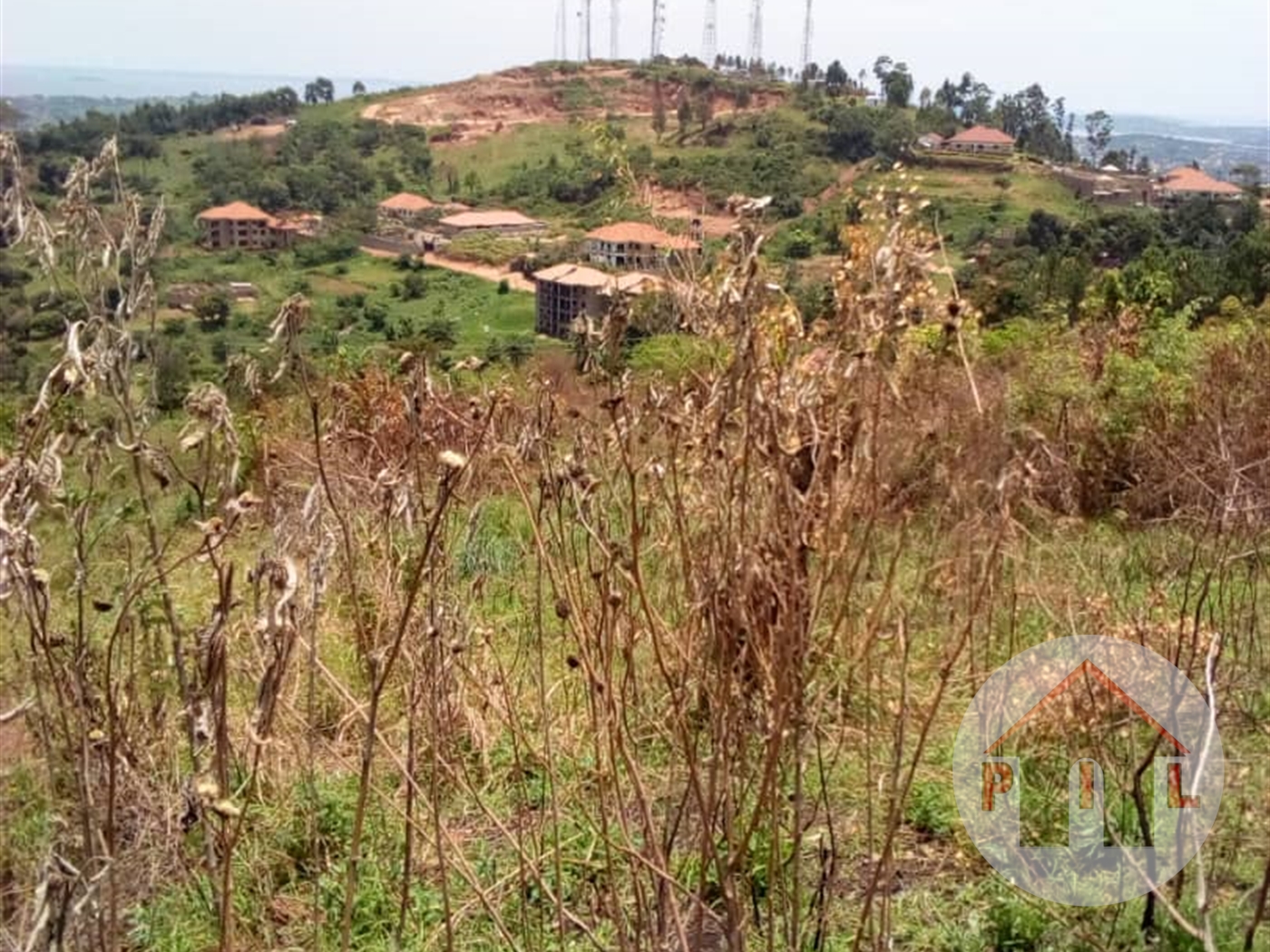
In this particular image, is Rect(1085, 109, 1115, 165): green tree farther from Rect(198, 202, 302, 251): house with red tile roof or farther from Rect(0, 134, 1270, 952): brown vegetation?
Rect(0, 134, 1270, 952): brown vegetation

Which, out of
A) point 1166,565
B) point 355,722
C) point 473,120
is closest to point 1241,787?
point 1166,565

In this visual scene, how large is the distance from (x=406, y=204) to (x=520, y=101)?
22.8 m

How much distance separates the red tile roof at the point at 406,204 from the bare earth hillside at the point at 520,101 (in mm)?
14144

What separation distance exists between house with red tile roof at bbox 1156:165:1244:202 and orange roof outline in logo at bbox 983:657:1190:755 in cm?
4840

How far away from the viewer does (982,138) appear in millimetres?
54219

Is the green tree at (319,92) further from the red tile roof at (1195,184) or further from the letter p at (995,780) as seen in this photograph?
the letter p at (995,780)

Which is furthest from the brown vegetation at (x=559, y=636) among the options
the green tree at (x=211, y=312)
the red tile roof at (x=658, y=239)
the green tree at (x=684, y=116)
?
the green tree at (x=684, y=116)

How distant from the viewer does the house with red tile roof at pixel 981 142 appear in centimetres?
5159

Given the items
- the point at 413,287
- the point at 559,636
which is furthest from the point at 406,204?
the point at 559,636

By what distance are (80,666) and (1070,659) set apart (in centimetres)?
214

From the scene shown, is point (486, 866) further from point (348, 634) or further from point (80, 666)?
point (348, 634)

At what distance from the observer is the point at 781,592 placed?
1205 mm

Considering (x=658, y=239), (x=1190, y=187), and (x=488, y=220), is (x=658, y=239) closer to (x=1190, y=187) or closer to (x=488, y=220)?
(x=488, y=220)

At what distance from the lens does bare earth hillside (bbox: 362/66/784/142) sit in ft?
235
